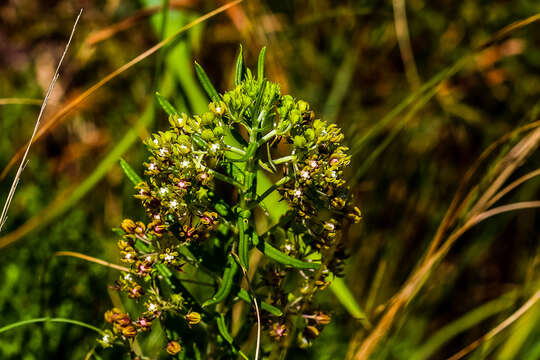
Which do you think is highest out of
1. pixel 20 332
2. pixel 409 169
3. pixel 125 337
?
pixel 409 169

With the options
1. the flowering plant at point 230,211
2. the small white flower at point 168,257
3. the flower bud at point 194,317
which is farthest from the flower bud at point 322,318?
the small white flower at point 168,257

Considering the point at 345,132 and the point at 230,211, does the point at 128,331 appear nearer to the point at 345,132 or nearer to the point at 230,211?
the point at 230,211

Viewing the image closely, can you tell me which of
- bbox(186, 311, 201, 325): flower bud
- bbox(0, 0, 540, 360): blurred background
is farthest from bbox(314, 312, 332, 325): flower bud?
bbox(0, 0, 540, 360): blurred background

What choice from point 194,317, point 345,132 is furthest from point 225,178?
point 345,132

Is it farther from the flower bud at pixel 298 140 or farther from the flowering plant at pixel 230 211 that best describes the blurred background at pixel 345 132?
the flower bud at pixel 298 140

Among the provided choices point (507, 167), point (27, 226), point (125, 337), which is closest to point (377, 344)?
point (507, 167)

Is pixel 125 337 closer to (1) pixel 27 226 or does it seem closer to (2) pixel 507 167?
(1) pixel 27 226

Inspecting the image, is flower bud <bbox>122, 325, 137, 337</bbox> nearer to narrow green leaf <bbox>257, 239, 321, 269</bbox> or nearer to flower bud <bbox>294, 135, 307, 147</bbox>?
narrow green leaf <bbox>257, 239, 321, 269</bbox>
